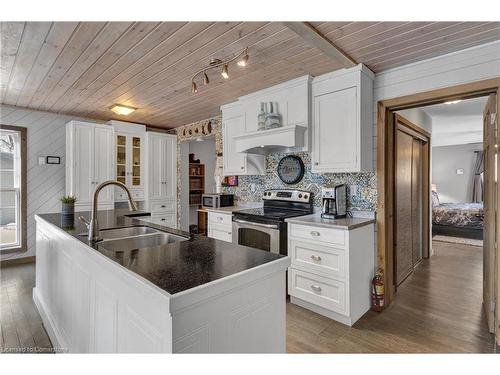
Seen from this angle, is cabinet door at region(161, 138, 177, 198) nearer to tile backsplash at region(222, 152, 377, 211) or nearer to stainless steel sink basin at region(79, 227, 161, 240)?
tile backsplash at region(222, 152, 377, 211)

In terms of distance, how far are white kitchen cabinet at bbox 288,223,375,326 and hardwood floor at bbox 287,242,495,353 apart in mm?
112

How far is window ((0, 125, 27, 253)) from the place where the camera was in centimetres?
402

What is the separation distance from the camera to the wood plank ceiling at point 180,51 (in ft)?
6.24

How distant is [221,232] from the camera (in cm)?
344

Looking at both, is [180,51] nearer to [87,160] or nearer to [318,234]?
[318,234]

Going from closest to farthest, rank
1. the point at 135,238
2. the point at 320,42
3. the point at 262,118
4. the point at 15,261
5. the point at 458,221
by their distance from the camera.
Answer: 1. the point at 135,238
2. the point at 320,42
3. the point at 262,118
4. the point at 15,261
5. the point at 458,221

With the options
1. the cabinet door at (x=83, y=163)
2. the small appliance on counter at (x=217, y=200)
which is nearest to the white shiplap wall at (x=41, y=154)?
the cabinet door at (x=83, y=163)

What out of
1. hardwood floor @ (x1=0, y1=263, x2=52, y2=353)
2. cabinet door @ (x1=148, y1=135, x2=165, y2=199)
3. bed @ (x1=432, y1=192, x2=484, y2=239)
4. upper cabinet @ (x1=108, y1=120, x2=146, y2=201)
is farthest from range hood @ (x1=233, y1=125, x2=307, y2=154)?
bed @ (x1=432, y1=192, x2=484, y2=239)

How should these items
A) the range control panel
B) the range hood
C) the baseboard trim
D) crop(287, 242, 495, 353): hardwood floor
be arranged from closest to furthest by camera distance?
crop(287, 242, 495, 353): hardwood floor, the range hood, the range control panel, the baseboard trim

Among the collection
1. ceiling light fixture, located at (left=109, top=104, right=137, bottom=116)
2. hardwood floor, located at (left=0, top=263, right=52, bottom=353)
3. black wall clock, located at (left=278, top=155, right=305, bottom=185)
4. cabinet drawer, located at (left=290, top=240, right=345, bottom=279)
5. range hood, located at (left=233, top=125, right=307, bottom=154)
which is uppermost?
ceiling light fixture, located at (left=109, top=104, right=137, bottom=116)

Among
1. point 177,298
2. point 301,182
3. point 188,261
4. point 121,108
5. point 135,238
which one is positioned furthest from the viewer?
point 121,108

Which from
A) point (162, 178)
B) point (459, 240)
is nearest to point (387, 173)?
point (162, 178)

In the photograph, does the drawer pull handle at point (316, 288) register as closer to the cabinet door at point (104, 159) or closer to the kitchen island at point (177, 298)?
the kitchen island at point (177, 298)

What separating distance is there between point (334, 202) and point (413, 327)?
→ 1.23 metres
